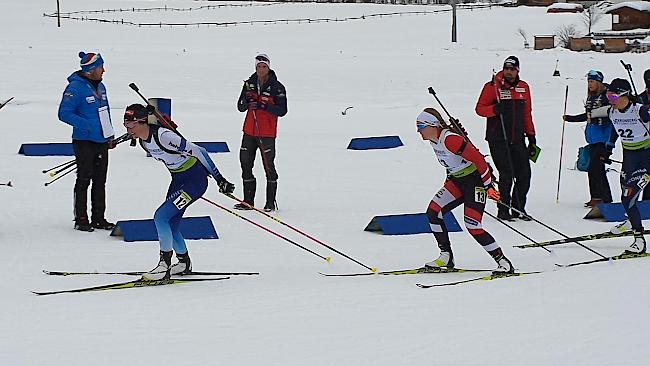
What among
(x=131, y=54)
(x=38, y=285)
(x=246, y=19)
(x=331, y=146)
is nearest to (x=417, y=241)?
(x=38, y=285)

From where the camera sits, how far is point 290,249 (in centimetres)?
780

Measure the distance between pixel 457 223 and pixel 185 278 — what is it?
10.3 ft

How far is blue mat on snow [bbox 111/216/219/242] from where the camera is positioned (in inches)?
314

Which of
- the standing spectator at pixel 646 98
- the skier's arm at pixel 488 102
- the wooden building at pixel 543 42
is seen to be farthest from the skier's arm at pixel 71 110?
the wooden building at pixel 543 42

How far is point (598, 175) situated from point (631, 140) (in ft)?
7.13

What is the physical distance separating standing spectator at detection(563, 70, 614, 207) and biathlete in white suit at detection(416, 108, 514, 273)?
3397 millimetres

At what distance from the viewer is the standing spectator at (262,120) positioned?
9.44m

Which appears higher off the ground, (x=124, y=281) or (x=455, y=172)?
(x=455, y=172)

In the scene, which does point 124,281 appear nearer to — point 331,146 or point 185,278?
point 185,278

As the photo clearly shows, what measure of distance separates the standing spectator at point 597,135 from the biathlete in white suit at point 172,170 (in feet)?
15.5

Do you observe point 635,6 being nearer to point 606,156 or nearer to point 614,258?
point 606,156

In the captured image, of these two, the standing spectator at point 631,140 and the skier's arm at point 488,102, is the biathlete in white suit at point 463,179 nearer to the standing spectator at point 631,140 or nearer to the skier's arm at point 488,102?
the standing spectator at point 631,140

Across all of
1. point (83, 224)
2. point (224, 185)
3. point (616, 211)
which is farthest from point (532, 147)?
point (83, 224)

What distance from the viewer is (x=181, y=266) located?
6.67 m
